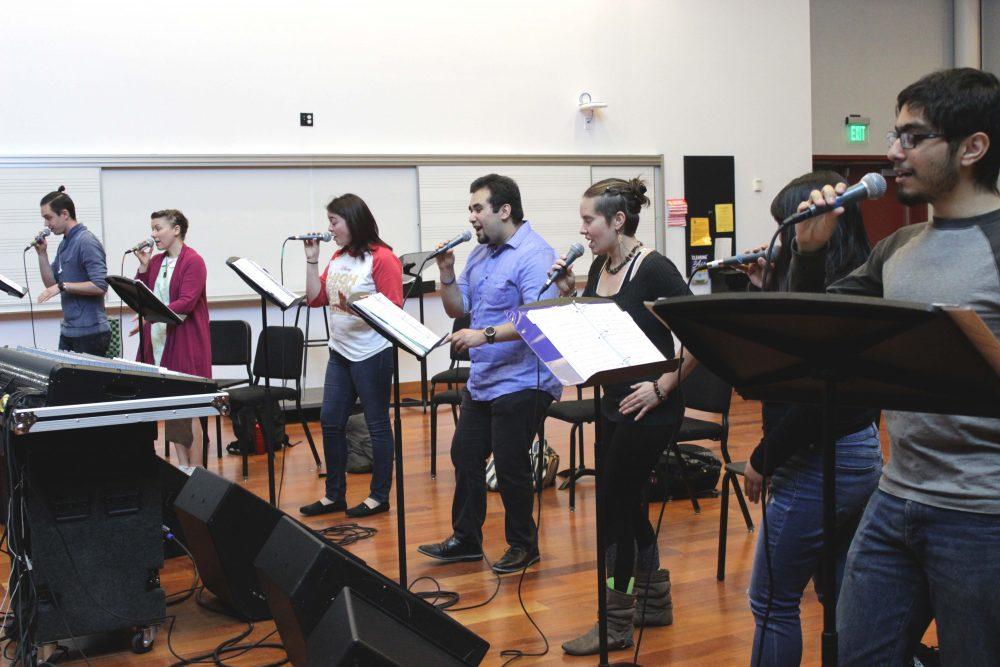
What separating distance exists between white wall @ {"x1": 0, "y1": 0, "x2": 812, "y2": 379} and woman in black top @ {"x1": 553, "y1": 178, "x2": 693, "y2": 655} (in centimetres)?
560

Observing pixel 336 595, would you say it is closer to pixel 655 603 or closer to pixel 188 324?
pixel 655 603

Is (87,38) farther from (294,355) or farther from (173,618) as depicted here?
(173,618)

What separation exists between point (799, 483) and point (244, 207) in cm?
660

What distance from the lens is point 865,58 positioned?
11094 millimetres

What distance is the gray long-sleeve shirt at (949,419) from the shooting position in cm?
166

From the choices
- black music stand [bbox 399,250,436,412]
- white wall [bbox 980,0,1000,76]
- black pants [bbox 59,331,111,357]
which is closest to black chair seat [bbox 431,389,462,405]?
black music stand [bbox 399,250,436,412]

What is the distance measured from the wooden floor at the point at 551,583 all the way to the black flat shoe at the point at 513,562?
0.05 metres

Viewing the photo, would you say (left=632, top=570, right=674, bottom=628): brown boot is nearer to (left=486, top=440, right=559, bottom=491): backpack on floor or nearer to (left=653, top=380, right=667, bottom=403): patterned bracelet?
(left=653, top=380, right=667, bottom=403): patterned bracelet

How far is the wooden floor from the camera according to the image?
3150mm

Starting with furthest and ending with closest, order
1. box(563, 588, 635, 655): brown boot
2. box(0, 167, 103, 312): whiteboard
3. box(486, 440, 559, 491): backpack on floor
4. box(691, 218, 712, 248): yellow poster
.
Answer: box(691, 218, 712, 248): yellow poster < box(0, 167, 103, 312): whiteboard < box(486, 440, 559, 491): backpack on floor < box(563, 588, 635, 655): brown boot

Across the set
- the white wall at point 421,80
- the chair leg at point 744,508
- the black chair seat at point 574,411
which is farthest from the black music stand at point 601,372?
the white wall at point 421,80

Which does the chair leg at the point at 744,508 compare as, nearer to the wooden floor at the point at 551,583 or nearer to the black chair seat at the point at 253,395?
the wooden floor at the point at 551,583

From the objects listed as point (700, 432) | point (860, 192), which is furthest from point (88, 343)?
point (860, 192)

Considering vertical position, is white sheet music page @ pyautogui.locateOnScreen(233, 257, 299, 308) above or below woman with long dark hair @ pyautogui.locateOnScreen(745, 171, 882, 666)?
above
